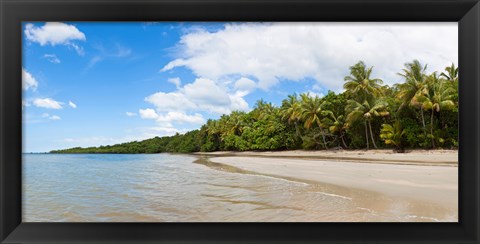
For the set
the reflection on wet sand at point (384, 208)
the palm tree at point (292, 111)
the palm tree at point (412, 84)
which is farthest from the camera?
the palm tree at point (292, 111)

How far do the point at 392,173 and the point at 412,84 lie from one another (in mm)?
3394

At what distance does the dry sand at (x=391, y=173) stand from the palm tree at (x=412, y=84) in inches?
61.7

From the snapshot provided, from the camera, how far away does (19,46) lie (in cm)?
122

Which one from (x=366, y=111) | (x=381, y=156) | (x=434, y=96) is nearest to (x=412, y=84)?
(x=434, y=96)

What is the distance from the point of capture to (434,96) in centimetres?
716

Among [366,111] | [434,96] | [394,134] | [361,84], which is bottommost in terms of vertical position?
[394,134]

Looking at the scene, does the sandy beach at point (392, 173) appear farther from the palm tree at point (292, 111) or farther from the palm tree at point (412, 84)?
the palm tree at point (412, 84)

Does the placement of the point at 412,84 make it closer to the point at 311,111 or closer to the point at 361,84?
the point at 361,84

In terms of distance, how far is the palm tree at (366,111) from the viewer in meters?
8.00

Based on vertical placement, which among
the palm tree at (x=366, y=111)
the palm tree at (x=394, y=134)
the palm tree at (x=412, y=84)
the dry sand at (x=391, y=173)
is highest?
the palm tree at (x=412, y=84)

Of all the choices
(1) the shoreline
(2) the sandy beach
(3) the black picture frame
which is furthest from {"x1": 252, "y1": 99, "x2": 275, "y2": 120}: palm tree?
(3) the black picture frame

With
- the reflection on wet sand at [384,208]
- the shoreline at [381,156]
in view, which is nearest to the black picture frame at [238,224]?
the reflection on wet sand at [384,208]
